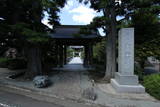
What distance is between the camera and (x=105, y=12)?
11.6 metres

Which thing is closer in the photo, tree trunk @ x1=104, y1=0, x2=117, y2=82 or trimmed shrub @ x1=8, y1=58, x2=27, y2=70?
tree trunk @ x1=104, y1=0, x2=117, y2=82

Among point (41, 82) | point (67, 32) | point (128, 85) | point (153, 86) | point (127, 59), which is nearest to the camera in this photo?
point (153, 86)

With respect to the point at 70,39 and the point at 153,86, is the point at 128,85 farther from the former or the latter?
the point at 70,39

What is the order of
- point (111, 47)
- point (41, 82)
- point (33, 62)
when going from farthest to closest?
1. point (33, 62)
2. point (111, 47)
3. point (41, 82)

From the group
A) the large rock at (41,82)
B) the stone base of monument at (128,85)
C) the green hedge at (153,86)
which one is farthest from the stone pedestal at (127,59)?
the large rock at (41,82)

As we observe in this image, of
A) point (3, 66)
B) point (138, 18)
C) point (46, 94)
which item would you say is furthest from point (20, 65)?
point (138, 18)

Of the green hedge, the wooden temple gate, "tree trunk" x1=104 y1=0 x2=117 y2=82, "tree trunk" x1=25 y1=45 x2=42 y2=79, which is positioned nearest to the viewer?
the green hedge

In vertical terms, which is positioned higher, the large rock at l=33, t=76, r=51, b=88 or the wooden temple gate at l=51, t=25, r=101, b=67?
the wooden temple gate at l=51, t=25, r=101, b=67

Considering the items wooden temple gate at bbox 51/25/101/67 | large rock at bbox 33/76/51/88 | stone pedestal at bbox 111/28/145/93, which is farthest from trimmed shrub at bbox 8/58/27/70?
stone pedestal at bbox 111/28/145/93

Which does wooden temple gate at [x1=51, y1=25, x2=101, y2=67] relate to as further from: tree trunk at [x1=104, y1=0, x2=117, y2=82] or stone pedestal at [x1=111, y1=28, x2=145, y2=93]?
stone pedestal at [x1=111, y1=28, x2=145, y2=93]

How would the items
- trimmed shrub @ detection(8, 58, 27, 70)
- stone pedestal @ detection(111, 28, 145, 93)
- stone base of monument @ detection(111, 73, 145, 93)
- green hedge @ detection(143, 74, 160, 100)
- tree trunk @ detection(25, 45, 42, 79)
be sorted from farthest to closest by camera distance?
trimmed shrub @ detection(8, 58, 27, 70)
tree trunk @ detection(25, 45, 42, 79)
stone pedestal @ detection(111, 28, 145, 93)
stone base of monument @ detection(111, 73, 145, 93)
green hedge @ detection(143, 74, 160, 100)

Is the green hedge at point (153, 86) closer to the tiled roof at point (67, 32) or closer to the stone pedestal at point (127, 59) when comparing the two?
the stone pedestal at point (127, 59)

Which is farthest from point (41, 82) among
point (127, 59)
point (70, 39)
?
point (70, 39)

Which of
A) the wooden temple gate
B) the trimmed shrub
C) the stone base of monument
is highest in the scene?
the wooden temple gate
